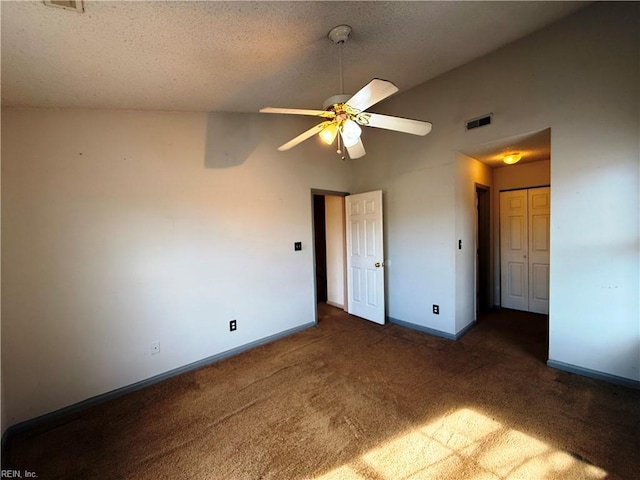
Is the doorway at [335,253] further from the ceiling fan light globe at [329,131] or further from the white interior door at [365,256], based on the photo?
the ceiling fan light globe at [329,131]

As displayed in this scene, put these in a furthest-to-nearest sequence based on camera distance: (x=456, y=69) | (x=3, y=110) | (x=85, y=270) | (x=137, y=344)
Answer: (x=456, y=69) < (x=137, y=344) < (x=85, y=270) < (x=3, y=110)

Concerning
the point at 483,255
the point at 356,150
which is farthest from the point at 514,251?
the point at 356,150

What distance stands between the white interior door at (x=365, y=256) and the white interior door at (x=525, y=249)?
213 centimetres

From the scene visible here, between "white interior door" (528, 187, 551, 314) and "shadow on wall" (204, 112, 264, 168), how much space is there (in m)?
3.97

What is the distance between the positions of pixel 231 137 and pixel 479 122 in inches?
107

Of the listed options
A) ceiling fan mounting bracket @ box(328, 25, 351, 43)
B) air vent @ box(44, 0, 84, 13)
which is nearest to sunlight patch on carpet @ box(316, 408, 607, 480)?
air vent @ box(44, 0, 84, 13)

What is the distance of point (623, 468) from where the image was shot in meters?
1.50

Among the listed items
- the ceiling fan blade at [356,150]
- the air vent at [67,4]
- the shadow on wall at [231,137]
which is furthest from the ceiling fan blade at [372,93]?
the shadow on wall at [231,137]

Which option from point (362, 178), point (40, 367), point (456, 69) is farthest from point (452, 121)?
point (40, 367)

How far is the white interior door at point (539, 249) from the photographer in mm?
3861

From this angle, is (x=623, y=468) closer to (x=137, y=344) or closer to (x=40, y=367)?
(x=137, y=344)

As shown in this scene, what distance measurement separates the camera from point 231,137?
299 centimetres

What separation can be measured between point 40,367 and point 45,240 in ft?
3.18

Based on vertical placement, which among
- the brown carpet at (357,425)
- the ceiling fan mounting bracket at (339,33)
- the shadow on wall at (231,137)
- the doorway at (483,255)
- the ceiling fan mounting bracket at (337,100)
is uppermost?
the ceiling fan mounting bracket at (339,33)
